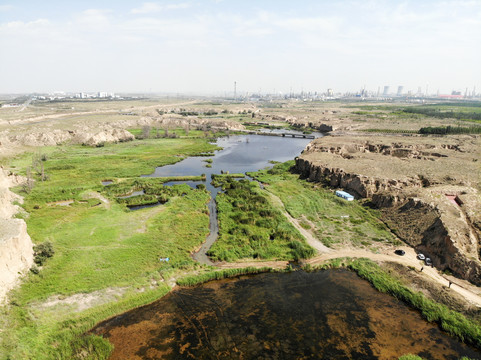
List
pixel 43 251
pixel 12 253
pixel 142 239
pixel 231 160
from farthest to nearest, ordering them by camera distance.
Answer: pixel 231 160
pixel 142 239
pixel 43 251
pixel 12 253

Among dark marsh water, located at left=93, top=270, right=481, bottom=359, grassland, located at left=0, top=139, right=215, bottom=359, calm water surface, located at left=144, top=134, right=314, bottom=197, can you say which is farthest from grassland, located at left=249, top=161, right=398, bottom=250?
calm water surface, located at left=144, top=134, right=314, bottom=197


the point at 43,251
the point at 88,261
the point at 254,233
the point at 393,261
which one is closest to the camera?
the point at 43,251

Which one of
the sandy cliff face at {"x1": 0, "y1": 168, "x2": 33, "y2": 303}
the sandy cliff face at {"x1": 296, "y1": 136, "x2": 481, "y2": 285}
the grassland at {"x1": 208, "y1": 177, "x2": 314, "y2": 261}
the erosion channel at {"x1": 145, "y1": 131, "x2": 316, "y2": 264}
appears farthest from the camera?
the erosion channel at {"x1": 145, "y1": 131, "x2": 316, "y2": 264}

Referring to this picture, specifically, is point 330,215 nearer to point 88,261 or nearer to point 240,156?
point 88,261

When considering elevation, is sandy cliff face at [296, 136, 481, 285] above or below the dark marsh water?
above

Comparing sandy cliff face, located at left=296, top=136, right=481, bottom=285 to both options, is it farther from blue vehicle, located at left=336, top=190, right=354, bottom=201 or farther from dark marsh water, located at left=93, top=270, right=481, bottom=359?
dark marsh water, located at left=93, top=270, right=481, bottom=359

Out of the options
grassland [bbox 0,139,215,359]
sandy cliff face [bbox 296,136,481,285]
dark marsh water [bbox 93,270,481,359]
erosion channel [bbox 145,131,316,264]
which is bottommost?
dark marsh water [bbox 93,270,481,359]

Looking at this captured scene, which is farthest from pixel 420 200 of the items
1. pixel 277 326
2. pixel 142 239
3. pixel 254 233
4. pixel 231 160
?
pixel 231 160
